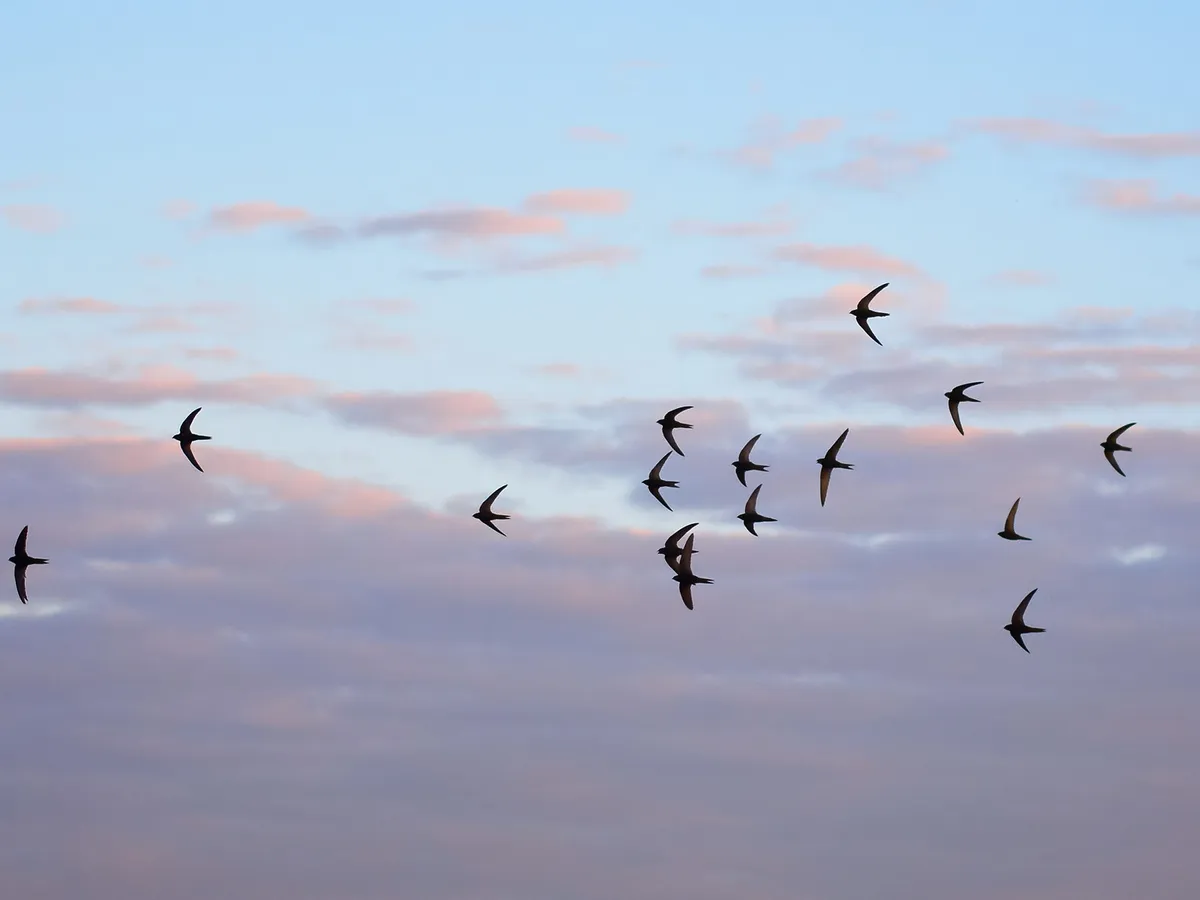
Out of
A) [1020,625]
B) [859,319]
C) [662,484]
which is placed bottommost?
[1020,625]

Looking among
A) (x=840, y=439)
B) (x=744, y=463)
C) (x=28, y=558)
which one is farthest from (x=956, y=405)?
(x=28, y=558)

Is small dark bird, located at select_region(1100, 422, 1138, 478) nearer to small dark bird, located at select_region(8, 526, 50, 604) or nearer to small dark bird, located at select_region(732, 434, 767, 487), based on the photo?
small dark bird, located at select_region(732, 434, 767, 487)

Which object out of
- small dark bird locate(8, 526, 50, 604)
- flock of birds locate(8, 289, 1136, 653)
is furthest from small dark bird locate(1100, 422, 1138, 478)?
small dark bird locate(8, 526, 50, 604)

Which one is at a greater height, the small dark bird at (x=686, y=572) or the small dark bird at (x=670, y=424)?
the small dark bird at (x=670, y=424)

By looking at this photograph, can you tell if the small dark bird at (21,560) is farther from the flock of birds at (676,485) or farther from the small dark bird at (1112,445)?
the small dark bird at (1112,445)

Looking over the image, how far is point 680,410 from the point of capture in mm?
112625

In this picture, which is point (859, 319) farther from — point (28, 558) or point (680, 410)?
point (28, 558)

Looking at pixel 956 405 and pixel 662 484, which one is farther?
pixel 662 484

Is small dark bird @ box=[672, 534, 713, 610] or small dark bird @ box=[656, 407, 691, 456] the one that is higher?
small dark bird @ box=[656, 407, 691, 456]

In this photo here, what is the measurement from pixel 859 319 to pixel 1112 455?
16.5 m

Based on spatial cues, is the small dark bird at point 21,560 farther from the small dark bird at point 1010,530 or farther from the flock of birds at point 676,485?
the small dark bird at point 1010,530

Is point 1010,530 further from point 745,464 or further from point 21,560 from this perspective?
point 21,560

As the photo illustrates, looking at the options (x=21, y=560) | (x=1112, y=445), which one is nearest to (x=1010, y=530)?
(x=1112, y=445)

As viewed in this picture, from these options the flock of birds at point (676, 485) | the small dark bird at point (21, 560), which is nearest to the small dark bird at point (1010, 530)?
the flock of birds at point (676, 485)
